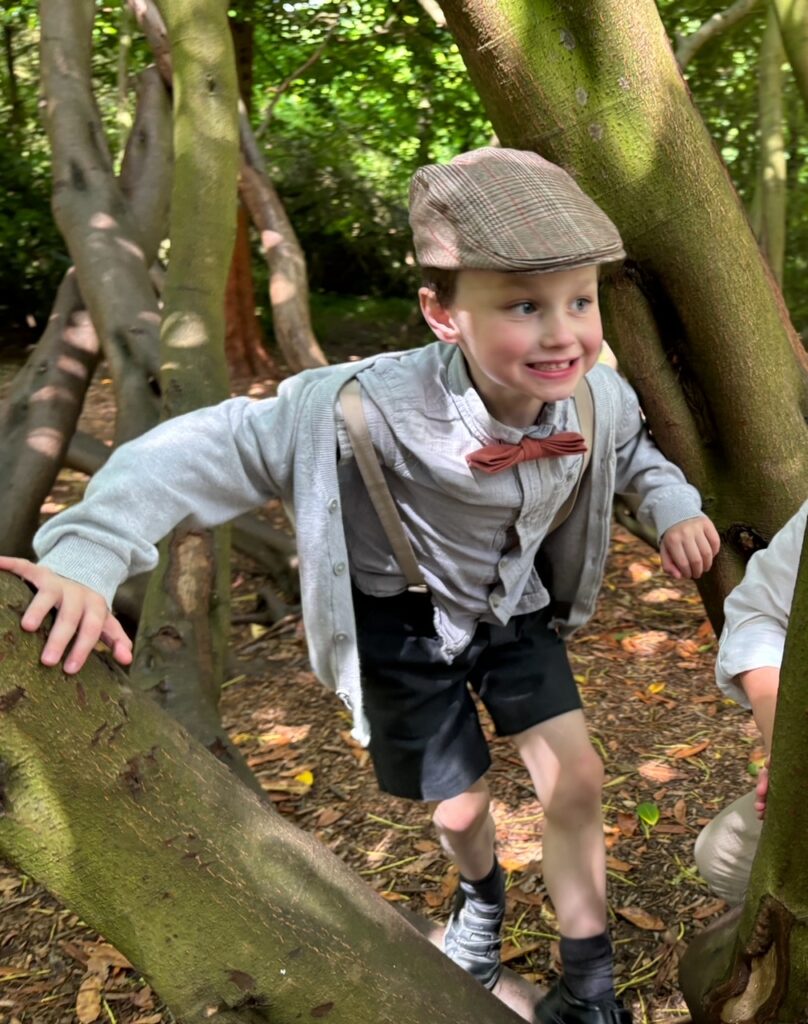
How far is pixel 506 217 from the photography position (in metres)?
1.74

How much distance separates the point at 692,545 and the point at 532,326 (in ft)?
1.89

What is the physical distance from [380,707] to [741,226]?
1246mm

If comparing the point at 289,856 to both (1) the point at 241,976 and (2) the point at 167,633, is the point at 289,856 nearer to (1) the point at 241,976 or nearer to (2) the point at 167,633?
(1) the point at 241,976

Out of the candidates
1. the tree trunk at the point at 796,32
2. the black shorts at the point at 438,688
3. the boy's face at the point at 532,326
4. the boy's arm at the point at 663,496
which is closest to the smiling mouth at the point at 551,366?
the boy's face at the point at 532,326

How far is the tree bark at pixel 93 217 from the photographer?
3609 millimetres

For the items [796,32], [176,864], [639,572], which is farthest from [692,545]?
[639,572]

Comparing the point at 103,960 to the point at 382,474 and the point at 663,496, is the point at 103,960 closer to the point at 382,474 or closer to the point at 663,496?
the point at 382,474

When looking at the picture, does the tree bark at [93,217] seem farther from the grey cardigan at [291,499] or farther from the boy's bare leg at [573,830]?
the boy's bare leg at [573,830]

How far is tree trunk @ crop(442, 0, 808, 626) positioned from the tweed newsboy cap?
178 mm

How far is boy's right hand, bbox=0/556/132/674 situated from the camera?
130 cm

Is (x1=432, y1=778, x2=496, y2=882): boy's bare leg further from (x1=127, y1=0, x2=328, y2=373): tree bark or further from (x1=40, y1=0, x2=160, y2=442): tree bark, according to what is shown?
(x1=127, y1=0, x2=328, y2=373): tree bark

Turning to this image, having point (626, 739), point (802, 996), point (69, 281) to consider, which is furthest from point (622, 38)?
point (69, 281)

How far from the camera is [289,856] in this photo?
1.46 m

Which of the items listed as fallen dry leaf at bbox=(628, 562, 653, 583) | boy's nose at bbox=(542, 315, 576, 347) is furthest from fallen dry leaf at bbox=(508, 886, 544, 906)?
fallen dry leaf at bbox=(628, 562, 653, 583)
